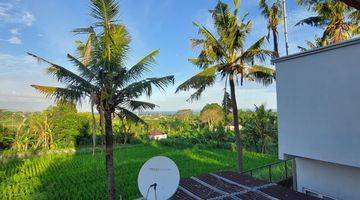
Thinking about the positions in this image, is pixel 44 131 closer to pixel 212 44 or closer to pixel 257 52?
pixel 212 44

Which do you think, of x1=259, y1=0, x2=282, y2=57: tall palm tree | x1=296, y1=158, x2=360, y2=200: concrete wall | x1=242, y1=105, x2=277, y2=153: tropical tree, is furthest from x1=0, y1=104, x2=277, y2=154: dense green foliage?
x1=296, y1=158, x2=360, y2=200: concrete wall

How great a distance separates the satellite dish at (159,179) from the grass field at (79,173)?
31.5ft

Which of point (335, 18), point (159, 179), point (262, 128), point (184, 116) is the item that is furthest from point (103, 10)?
point (184, 116)

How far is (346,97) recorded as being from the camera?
21.9 ft

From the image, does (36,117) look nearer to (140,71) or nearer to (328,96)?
(140,71)

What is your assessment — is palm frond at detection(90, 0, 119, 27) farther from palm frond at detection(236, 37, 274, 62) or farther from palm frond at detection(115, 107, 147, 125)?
palm frond at detection(236, 37, 274, 62)

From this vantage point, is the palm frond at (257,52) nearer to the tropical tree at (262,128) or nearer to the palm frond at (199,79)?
the palm frond at (199,79)

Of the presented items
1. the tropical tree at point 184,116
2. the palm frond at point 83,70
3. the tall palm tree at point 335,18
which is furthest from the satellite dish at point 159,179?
the tropical tree at point 184,116

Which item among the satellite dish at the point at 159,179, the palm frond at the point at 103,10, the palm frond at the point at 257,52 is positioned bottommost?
the satellite dish at the point at 159,179

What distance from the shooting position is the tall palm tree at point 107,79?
956 centimetres

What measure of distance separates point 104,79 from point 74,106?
1.33 metres

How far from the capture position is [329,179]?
8.32 meters

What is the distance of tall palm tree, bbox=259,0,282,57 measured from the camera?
17125mm

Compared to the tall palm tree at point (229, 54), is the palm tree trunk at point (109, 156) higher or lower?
lower
